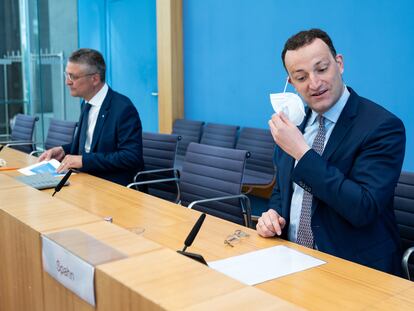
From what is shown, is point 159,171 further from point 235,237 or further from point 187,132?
point 235,237

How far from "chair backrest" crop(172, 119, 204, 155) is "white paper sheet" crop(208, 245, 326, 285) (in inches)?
133

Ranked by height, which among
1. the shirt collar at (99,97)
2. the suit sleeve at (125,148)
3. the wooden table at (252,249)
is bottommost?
the wooden table at (252,249)

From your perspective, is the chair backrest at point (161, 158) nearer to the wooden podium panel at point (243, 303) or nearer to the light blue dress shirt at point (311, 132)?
the light blue dress shirt at point (311, 132)

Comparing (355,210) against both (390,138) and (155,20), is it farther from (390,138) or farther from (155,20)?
(155,20)

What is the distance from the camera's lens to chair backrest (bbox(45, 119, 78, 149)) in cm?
430

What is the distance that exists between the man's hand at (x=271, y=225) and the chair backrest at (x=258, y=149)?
223cm

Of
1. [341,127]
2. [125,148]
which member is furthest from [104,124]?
[341,127]

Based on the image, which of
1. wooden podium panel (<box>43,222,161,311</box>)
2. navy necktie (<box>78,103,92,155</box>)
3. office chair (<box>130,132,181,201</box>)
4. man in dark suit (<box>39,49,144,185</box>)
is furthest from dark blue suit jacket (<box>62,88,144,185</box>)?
wooden podium panel (<box>43,222,161,311</box>)

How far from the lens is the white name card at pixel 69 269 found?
0.88 m

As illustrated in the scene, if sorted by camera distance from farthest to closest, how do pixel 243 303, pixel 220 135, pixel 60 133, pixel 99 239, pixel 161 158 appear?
pixel 220 135 < pixel 60 133 < pixel 161 158 < pixel 99 239 < pixel 243 303

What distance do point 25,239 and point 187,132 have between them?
156 inches

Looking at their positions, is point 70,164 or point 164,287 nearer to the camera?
point 164,287

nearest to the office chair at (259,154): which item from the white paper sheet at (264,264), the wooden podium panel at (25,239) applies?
the white paper sheet at (264,264)

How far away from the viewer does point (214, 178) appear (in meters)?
2.73
